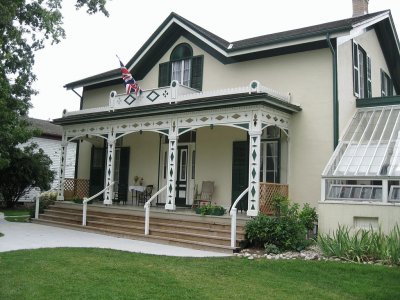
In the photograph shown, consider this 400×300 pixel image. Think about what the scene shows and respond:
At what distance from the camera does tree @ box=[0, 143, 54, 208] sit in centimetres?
2250

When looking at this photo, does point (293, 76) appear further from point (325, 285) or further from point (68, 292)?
point (68, 292)

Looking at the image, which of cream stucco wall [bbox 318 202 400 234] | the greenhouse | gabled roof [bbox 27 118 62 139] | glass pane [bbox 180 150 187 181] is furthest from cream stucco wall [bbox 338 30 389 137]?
gabled roof [bbox 27 118 62 139]

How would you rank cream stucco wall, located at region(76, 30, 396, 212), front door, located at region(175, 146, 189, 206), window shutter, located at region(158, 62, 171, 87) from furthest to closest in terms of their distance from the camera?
window shutter, located at region(158, 62, 171, 87) → front door, located at region(175, 146, 189, 206) → cream stucco wall, located at region(76, 30, 396, 212)

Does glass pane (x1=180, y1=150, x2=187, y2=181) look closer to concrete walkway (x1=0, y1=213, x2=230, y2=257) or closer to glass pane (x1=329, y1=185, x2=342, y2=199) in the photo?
concrete walkway (x1=0, y1=213, x2=230, y2=257)

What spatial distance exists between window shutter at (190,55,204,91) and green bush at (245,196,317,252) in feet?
21.7

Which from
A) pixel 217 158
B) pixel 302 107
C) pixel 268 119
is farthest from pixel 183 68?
pixel 268 119

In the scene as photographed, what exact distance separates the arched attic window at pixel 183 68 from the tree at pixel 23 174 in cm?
899

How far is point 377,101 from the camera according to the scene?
14.1 m

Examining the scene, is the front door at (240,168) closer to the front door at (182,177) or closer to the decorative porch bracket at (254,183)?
the front door at (182,177)

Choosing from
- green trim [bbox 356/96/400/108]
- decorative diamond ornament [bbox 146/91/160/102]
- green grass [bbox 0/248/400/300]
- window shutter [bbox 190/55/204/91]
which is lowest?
green grass [bbox 0/248/400/300]

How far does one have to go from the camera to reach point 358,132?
1323 cm

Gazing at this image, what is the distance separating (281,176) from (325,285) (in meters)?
6.62

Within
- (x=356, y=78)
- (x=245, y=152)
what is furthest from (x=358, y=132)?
(x=245, y=152)

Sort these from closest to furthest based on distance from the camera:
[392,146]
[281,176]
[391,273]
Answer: [391,273]
[392,146]
[281,176]
